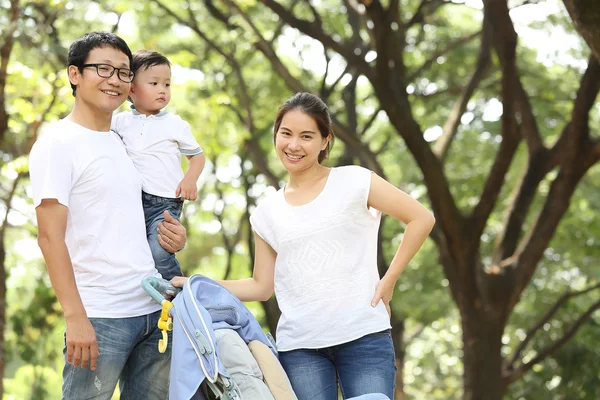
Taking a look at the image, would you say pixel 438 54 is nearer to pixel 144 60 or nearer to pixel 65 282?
pixel 144 60

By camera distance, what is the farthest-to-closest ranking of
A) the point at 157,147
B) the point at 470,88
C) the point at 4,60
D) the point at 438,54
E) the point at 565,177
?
the point at 438,54, the point at 470,88, the point at 4,60, the point at 565,177, the point at 157,147

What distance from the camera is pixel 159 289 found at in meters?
3.47

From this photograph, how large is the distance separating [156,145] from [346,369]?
1.21 metres

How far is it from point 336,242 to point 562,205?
6.61 m

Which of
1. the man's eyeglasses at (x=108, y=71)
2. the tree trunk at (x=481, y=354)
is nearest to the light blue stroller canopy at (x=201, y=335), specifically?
the man's eyeglasses at (x=108, y=71)

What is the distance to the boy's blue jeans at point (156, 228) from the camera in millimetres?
3619

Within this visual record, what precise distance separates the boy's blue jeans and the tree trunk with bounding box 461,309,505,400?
674 cm

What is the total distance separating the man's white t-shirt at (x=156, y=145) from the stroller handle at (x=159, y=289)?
0.41 m

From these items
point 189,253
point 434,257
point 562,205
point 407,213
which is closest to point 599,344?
point 434,257

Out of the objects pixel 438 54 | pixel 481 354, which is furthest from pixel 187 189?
pixel 438 54

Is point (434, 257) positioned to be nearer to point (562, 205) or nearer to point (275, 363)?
point (562, 205)

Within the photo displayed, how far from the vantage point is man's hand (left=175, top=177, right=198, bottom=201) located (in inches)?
149

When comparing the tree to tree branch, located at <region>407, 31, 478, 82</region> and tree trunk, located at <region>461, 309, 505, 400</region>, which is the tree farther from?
tree branch, located at <region>407, 31, 478, 82</region>

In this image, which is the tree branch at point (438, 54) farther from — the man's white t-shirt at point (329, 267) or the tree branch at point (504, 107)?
the man's white t-shirt at point (329, 267)
